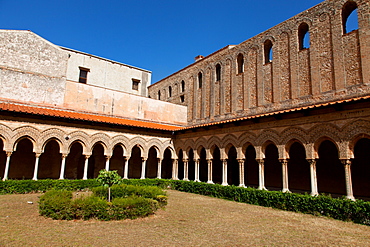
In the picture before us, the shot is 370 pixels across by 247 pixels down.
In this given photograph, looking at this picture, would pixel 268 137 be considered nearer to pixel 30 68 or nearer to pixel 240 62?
A: pixel 240 62

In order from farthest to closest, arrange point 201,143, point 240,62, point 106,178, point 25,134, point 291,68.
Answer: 1. point 240,62
2. point 201,143
3. point 291,68
4. point 25,134
5. point 106,178

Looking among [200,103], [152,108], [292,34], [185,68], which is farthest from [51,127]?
[292,34]

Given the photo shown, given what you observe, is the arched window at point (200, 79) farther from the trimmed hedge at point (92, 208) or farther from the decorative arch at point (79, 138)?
the trimmed hedge at point (92, 208)

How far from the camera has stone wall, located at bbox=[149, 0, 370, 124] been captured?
13.6 metres

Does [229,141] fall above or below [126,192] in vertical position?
above

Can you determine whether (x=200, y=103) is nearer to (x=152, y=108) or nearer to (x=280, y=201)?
(x=152, y=108)

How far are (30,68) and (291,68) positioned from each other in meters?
17.5

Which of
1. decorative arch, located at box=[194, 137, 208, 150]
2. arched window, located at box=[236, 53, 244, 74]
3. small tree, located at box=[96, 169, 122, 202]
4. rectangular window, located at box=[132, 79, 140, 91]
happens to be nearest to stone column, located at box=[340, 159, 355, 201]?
decorative arch, located at box=[194, 137, 208, 150]

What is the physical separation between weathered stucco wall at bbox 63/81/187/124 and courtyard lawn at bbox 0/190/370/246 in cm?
1000

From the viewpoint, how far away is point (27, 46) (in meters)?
18.9

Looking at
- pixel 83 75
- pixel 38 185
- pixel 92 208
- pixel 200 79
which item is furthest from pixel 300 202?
pixel 83 75

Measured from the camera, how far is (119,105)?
21.8 m

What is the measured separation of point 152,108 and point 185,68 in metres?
5.28

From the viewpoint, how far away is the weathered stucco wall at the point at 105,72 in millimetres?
26094
